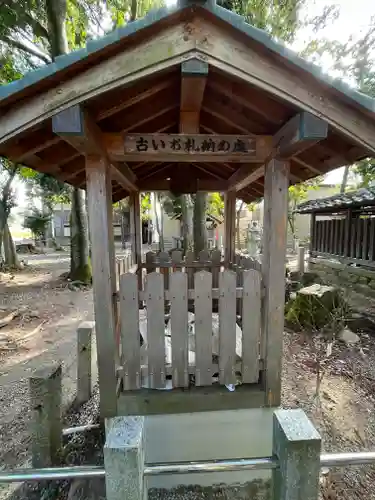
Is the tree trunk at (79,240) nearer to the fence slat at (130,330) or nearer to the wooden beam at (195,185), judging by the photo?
the wooden beam at (195,185)

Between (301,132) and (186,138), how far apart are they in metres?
0.91

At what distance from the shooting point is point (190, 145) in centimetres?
233

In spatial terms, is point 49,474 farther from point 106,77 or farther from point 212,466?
point 106,77

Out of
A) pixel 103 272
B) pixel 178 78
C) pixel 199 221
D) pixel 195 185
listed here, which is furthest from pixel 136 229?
pixel 199 221

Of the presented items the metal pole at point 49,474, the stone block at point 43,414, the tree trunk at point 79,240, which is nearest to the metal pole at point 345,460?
the metal pole at point 49,474

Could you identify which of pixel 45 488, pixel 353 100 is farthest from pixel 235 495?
pixel 353 100

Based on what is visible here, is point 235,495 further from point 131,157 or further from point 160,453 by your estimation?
point 131,157

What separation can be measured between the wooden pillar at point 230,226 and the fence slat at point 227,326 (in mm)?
2118

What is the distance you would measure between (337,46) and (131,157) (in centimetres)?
1649

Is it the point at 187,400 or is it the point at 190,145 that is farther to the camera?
the point at 187,400

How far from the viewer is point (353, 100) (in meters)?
1.78

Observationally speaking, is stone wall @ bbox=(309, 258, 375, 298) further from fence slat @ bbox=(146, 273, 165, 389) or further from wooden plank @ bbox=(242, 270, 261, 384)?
fence slat @ bbox=(146, 273, 165, 389)

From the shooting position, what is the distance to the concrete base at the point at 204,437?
8.52 ft

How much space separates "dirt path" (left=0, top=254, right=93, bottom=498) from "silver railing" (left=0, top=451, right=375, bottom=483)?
207cm
